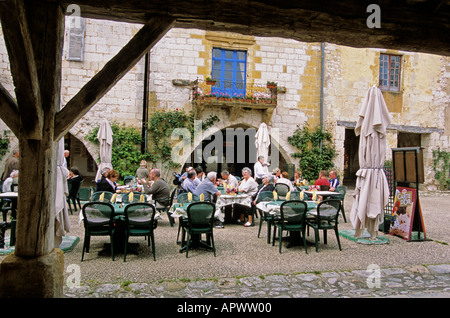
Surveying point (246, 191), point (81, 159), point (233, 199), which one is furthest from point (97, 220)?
point (81, 159)

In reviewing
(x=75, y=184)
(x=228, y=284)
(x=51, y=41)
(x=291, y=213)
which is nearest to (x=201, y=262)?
(x=228, y=284)

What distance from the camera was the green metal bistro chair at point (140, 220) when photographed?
5.08m

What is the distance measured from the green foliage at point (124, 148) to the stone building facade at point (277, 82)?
1.08 feet

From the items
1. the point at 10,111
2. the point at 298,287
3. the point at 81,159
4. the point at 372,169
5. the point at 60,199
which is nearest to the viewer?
the point at 10,111

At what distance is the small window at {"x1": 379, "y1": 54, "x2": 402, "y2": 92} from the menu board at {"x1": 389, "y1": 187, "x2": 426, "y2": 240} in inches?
391

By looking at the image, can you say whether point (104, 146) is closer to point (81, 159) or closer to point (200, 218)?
point (200, 218)

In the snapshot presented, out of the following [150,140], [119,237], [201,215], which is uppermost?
[150,140]

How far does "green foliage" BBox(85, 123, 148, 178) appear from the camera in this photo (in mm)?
12336

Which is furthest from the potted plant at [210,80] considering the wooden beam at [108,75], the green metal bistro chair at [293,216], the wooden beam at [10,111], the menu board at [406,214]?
the wooden beam at [10,111]

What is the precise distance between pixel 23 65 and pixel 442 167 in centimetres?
1776

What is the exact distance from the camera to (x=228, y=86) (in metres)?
13.5

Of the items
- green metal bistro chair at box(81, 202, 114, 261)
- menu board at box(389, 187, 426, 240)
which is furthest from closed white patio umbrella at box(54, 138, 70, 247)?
menu board at box(389, 187, 426, 240)

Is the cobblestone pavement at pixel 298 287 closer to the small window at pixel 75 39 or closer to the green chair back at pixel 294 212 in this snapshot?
the green chair back at pixel 294 212

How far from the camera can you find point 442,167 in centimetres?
1577
